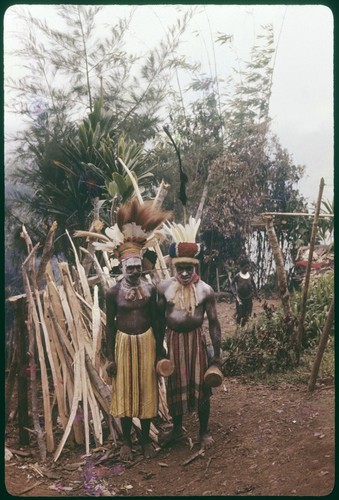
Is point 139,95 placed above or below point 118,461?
above

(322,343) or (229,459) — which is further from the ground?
(322,343)

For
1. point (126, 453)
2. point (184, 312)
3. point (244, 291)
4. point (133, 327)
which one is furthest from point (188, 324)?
point (126, 453)

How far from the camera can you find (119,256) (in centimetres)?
427

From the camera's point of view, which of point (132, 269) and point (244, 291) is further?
point (244, 291)

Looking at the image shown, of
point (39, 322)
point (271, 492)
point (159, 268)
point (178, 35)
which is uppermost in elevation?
point (178, 35)

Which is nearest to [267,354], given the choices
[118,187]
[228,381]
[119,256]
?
[228,381]

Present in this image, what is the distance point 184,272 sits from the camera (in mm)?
4207

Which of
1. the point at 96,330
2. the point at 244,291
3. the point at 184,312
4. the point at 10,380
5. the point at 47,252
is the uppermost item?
the point at 47,252

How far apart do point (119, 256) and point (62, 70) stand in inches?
51.3

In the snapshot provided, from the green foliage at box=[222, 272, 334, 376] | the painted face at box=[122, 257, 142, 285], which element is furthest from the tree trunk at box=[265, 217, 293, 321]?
the painted face at box=[122, 257, 142, 285]

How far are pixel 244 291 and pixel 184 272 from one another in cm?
47

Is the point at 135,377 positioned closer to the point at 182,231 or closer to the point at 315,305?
the point at 182,231

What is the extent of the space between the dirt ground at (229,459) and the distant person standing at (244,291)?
90 millimetres

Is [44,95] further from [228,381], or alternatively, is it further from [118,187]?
[228,381]
